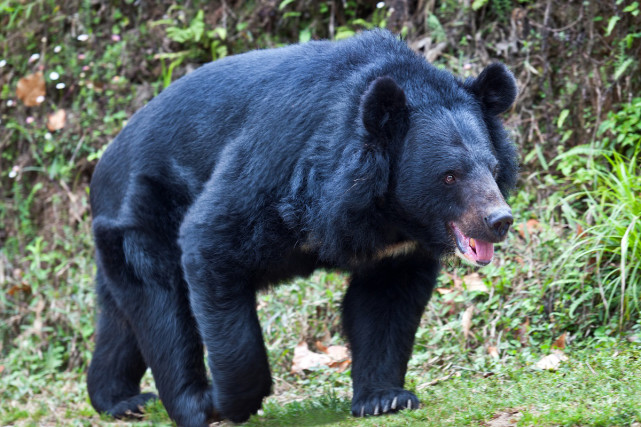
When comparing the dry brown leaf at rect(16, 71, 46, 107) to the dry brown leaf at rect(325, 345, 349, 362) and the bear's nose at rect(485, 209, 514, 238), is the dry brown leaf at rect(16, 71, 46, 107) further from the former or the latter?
the bear's nose at rect(485, 209, 514, 238)

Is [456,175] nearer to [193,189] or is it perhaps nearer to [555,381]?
[555,381]

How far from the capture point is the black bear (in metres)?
3.77

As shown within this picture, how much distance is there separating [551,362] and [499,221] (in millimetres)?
1536

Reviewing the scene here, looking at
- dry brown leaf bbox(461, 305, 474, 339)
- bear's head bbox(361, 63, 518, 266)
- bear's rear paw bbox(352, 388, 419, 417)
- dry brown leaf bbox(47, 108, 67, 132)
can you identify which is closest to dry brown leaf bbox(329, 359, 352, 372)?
dry brown leaf bbox(461, 305, 474, 339)

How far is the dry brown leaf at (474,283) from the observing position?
5.65 metres

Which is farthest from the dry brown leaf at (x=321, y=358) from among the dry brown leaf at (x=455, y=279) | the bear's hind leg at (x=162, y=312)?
the bear's hind leg at (x=162, y=312)

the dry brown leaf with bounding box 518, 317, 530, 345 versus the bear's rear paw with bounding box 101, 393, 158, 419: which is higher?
the dry brown leaf with bounding box 518, 317, 530, 345

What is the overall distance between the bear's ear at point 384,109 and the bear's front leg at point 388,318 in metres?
0.69

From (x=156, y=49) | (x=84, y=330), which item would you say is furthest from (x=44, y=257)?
(x=156, y=49)

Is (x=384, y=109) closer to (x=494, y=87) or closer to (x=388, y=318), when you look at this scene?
(x=494, y=87)

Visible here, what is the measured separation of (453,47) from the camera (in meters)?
7.19

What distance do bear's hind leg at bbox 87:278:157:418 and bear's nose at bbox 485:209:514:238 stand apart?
250 cm

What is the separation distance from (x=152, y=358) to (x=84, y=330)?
276 cm

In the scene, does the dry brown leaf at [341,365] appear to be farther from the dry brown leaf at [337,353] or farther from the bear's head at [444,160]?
the bear's head at [444,160]
